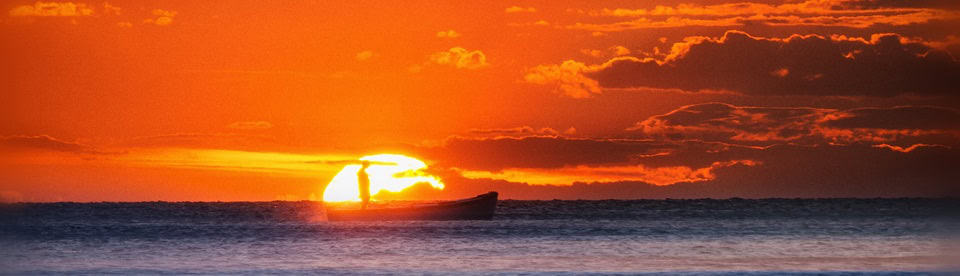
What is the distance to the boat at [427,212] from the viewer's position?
247 feet

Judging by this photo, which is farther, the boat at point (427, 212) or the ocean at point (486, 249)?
the boat at point (427, 212)

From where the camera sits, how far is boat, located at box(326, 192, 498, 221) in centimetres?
7538

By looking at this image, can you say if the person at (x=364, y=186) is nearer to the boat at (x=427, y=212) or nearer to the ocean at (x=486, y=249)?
the boat at (x=427, y=212)

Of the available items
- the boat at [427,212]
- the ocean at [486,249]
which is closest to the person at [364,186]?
the boat at [427,212]

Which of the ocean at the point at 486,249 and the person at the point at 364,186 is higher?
the person at the point at 364,186

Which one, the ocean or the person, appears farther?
the person

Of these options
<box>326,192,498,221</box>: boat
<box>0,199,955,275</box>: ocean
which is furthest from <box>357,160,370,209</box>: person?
<box>0,199,955,275</box>: ocean

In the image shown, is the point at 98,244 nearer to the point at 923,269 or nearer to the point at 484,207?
the point at 484,207

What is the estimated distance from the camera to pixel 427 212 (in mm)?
75375

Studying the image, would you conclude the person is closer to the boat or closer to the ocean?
the boat

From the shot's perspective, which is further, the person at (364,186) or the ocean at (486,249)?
the person at (364,186)

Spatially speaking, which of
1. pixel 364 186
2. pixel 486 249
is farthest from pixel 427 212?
pixel 486 249

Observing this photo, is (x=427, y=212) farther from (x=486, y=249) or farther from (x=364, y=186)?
(x=486, y=249)

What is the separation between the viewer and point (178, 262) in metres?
41.9
